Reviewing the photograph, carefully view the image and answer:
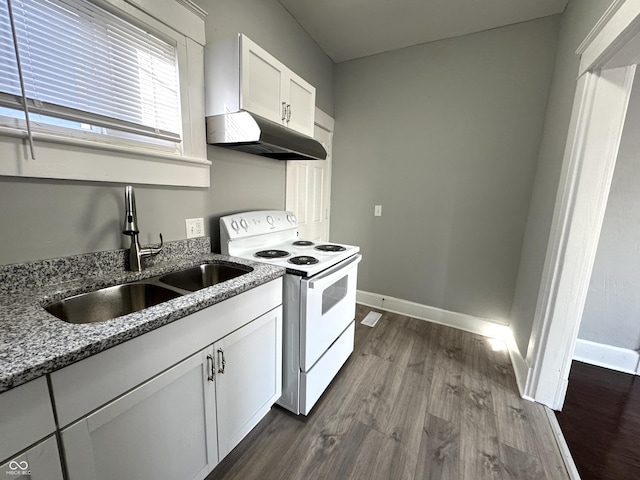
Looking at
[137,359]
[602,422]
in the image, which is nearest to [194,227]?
[137,359]

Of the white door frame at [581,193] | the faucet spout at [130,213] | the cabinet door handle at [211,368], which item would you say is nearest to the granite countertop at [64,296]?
the faucet spout at [130,213]

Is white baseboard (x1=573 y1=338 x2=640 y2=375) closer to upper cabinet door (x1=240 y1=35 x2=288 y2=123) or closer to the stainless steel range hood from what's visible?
the stainless steel range hood

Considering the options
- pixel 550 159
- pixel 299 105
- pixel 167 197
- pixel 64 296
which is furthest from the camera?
pixel 299 105

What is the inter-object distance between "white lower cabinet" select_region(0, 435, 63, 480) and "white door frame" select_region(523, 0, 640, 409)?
219cm

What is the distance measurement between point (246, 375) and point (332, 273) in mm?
688

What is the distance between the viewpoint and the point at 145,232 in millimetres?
1318

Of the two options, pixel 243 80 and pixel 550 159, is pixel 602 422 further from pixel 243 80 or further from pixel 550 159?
pixel 243 80

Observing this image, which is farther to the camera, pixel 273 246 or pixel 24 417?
pixel 273 246

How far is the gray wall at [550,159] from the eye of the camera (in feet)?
5.15

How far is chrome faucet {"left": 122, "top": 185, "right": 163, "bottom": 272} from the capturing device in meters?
1.16

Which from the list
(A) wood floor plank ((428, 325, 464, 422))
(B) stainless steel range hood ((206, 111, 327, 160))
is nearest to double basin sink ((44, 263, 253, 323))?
(B) stainless steel range hood ((206, 111, 327, 160))

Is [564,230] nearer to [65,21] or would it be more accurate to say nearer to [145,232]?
[145,232]

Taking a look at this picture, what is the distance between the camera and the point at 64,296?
96 cm

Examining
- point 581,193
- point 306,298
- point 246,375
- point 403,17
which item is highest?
point 403,17
